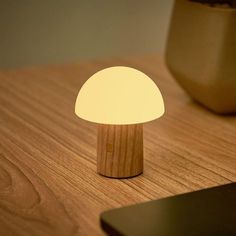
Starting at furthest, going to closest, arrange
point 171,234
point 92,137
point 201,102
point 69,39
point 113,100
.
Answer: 1. point 69,39
2. point 201,102
3. point 92,137
4. point 113,100
5. point 171,234

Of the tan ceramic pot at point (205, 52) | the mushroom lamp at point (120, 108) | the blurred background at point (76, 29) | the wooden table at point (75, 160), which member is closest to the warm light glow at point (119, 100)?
the mushroom lamp at point (120, 108)

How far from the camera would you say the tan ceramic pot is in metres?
0.95

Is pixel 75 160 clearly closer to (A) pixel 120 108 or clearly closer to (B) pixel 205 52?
(A) pixel 120 108

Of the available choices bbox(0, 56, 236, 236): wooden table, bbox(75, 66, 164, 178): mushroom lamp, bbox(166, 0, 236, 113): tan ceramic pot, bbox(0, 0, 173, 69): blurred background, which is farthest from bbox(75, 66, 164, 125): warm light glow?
bbox(0, 0, 173, 69): blurred background

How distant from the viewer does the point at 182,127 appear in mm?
967

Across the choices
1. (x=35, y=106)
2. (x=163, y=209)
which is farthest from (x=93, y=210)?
(x=35, y=106)

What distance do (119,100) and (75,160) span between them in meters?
0.17

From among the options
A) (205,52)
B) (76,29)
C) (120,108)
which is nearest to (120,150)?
(120,108)

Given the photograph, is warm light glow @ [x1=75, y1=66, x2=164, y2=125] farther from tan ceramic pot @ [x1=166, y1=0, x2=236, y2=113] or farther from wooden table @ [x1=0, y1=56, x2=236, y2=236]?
tan ceramic pot @ [x1=166, y1=0, x2=236, y2=113]

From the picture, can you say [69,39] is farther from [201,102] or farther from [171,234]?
[171,234]

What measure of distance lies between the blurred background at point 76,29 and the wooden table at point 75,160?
0.38 m

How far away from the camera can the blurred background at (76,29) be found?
1521 mm

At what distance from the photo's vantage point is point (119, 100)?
2.22ft

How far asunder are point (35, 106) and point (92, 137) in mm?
201
